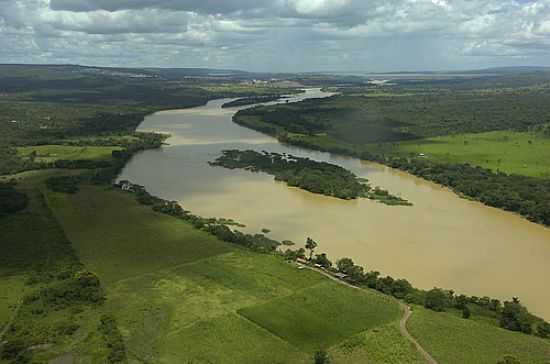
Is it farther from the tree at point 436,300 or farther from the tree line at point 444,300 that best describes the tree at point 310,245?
the tree at point 436,300

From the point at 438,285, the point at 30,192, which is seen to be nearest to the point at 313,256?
the point at 438,285

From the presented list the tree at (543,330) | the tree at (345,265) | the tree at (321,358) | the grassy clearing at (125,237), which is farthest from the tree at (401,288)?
the grassy clearing at (125,237)

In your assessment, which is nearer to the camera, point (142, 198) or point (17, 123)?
point (142, 198)

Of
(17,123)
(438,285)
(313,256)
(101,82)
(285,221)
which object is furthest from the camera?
(101,82)

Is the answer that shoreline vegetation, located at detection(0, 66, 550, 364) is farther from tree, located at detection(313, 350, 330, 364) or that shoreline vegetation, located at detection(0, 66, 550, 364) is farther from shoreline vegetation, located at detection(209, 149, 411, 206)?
shoreline vegetation, located at detection(209, 149, 411, 206)

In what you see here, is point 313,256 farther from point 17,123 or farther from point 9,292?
point 17,123

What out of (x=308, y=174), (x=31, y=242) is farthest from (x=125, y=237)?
(x=308, y=174)
